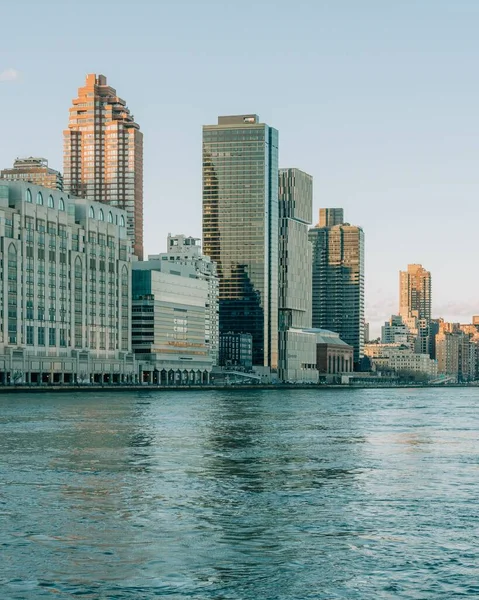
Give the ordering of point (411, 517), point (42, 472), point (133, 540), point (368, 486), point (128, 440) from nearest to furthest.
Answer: point (133, 540)
point (411, 517)
point (368, 486)
point (42, 472)
point (128, 440)

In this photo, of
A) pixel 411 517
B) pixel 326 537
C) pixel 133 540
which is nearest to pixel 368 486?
pixel 411 517

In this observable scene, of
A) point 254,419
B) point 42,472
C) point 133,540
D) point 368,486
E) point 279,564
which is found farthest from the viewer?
point 254,419

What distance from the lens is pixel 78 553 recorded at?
30.9 m

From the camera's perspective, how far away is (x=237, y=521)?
36625mm

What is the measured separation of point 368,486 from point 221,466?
35.0 feet

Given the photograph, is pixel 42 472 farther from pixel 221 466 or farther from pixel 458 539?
pixel 458 539

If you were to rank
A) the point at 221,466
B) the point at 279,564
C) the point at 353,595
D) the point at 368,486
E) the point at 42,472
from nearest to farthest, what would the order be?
the point at 353,595
the point at 279,564
the point at 368,486
the point at 42,472
the point at 221,466

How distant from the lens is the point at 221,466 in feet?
179

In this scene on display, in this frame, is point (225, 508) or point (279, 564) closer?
point (279, 564)

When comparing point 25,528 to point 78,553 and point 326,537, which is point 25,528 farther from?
point 326,537

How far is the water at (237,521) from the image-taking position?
90.0 feet

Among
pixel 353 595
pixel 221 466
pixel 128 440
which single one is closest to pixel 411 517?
pixel 353 595

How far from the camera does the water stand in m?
27.4

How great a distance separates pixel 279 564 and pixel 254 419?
8199cm
